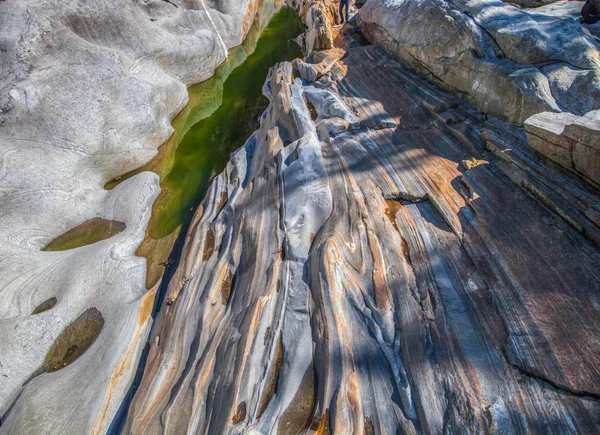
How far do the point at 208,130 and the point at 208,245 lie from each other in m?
4.32

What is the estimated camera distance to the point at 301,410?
103 inches

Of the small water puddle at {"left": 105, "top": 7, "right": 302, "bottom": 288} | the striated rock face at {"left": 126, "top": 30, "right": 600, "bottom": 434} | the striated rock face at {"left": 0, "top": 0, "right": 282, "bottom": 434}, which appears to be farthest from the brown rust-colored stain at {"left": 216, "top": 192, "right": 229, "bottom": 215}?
the striated rock face at {"left": 0, "top": 0, "right": 282, "bottom": 434}

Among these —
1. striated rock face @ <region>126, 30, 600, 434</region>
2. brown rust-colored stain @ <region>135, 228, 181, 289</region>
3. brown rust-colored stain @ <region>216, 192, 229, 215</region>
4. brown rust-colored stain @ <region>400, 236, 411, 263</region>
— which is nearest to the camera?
striated rock face @ <region>126, 30, 600, 434</region>

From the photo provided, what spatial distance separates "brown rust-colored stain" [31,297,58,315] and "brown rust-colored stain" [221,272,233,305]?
2285 mm

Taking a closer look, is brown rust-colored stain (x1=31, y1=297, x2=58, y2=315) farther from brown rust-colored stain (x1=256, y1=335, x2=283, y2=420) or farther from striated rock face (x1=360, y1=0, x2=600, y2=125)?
striated rock face (x1=360, y1=0, x2=600, y2=125)

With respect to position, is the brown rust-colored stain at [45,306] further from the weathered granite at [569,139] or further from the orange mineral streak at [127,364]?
the weathered granite at [569,139]

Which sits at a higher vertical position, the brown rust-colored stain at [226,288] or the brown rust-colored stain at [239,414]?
the brown rust-colored stain at [239,414]

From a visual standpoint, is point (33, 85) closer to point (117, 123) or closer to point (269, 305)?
point (117, 123)

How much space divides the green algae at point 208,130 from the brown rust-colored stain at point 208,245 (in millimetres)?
1009

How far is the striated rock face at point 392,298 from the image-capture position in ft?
7.61

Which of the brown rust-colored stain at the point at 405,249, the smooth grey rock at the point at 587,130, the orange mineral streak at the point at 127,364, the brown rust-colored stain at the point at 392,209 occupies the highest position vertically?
the smooth grey rock at the point at 587,130

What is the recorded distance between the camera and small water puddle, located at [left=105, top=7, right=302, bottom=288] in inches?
218

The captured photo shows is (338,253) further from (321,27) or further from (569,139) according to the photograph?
(321,27)

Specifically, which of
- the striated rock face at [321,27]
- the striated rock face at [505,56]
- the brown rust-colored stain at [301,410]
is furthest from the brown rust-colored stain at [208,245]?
the striated rock face at [321,27]
